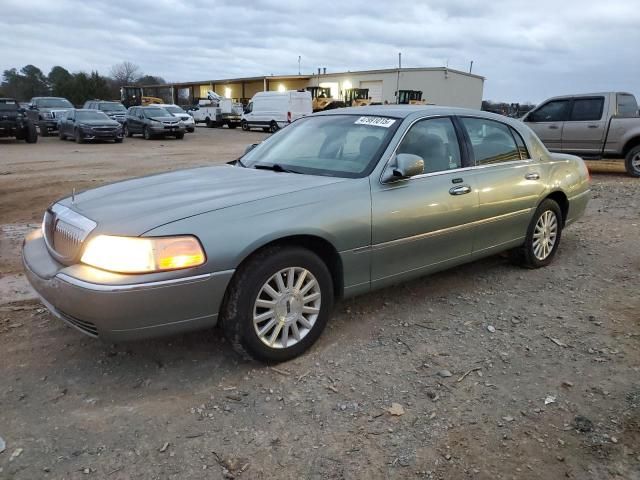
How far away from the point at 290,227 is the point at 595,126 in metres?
11.0

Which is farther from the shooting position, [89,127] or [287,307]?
[89,127]

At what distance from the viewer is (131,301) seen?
2.61m

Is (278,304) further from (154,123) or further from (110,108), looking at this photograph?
(110,108)

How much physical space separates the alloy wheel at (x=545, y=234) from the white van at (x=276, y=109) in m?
26.6

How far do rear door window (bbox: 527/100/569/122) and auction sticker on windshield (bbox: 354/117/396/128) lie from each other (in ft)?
32.3

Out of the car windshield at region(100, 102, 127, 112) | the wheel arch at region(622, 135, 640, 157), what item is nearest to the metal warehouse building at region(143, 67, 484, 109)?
the car windshield at region(100, 102, 127, 112)

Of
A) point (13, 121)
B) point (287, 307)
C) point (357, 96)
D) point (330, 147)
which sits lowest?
point (287, 307)

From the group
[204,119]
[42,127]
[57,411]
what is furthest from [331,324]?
[204,119]

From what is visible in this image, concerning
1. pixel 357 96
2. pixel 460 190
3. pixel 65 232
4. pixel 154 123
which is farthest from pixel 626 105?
pixel 357 96

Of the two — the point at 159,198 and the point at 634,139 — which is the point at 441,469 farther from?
the point at 634,139

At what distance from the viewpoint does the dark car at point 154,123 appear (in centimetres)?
2466

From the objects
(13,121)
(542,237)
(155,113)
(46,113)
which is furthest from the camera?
(155,113)

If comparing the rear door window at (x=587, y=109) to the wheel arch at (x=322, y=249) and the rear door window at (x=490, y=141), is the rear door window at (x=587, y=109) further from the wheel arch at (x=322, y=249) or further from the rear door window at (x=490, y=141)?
the wheel arch at (x=322, y=249)

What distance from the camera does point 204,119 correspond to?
41.0 metres
